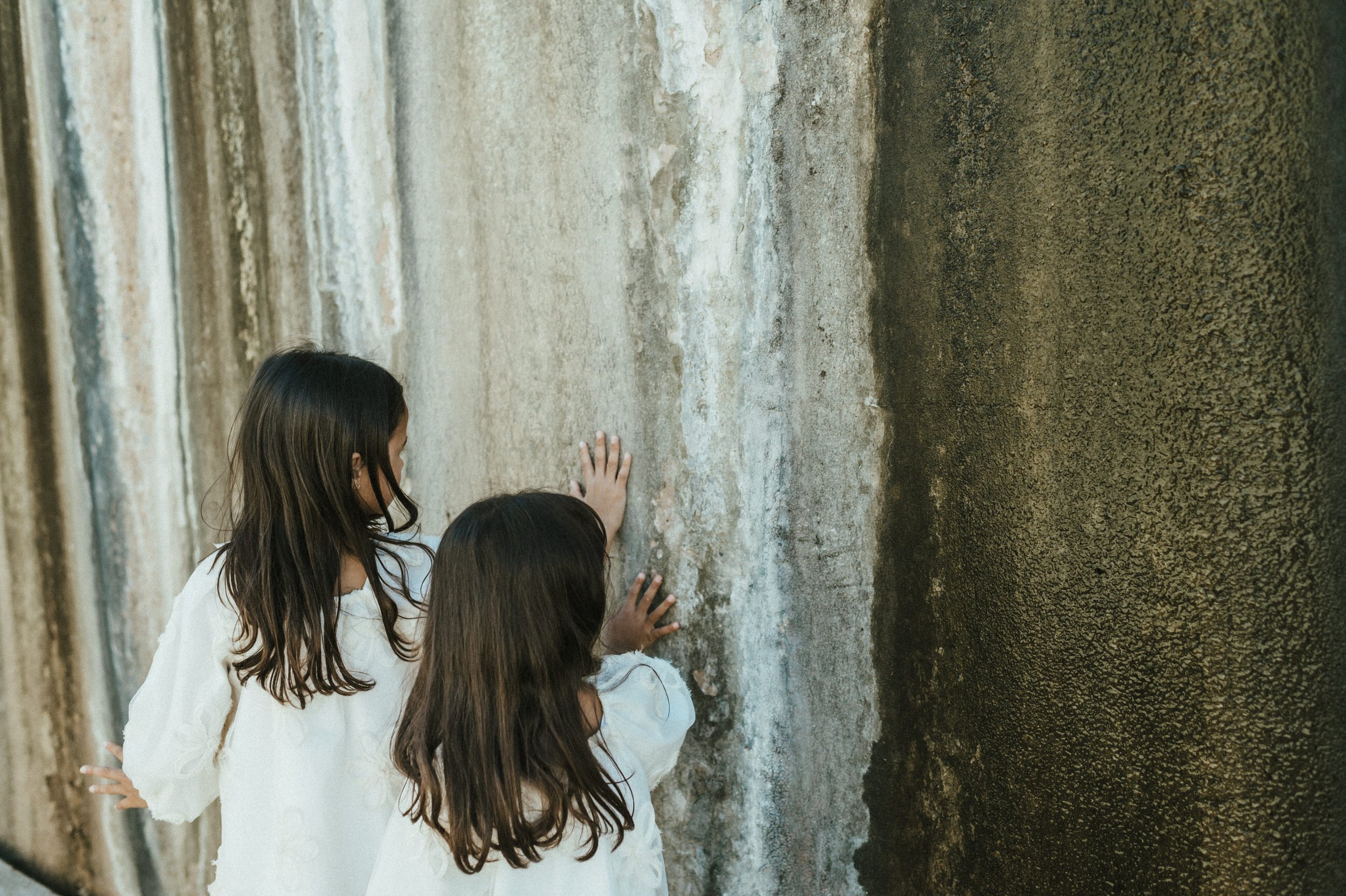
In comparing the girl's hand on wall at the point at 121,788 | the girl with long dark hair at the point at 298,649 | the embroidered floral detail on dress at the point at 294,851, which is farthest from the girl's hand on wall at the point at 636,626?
the girl's hand on wall at the point at 121,788

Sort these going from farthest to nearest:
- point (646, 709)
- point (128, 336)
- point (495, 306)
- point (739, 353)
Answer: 1. point (128, 336)
2. point (495, 306)
3. point (739, 353)
4. point (646, 709)

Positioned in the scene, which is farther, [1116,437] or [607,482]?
[607,482]

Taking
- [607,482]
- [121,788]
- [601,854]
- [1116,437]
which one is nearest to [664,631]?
[607,482]

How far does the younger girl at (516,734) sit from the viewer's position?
1.27 meters

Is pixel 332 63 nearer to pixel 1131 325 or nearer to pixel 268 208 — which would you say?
pixel 268 208

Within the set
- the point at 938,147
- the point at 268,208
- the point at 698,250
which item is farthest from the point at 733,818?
the point at 268,208

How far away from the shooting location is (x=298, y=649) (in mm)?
1473

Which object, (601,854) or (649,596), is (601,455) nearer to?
(649,596)

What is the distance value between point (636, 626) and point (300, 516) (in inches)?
25.9

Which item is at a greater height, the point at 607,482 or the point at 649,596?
the point at 607,482

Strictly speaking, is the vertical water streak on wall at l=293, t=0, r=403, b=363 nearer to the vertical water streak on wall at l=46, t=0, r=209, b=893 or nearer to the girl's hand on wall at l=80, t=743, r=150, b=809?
the vertical water streak on wall at l=46, t=0, r=209, b=893

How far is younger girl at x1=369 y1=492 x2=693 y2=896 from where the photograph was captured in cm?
127

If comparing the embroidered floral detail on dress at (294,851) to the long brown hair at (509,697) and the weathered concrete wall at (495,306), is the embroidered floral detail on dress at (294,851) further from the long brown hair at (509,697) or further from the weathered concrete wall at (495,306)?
the weathered concrete wall at (495,306)

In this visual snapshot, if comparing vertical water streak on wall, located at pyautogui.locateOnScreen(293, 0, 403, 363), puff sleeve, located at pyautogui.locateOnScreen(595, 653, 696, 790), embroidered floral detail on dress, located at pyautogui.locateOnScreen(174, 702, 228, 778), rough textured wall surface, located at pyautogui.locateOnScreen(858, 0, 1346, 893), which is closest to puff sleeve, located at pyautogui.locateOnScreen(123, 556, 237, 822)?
embroidered floral detail on dress, located at pyautogui.locateOnScreen(174, 702, 228, 778)
